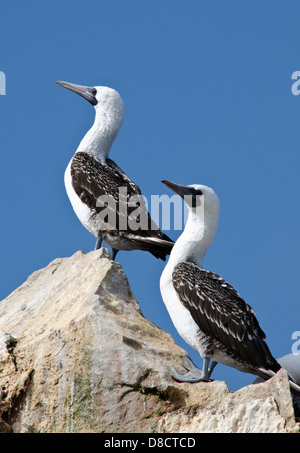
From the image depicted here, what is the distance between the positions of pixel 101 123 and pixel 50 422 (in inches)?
275

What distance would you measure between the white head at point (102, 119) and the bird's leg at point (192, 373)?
524cm

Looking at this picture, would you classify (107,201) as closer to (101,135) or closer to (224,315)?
(101,135)

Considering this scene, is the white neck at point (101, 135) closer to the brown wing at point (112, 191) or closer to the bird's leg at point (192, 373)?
the brown wing at point (112, 191)

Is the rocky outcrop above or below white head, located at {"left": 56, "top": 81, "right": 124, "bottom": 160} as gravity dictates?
below

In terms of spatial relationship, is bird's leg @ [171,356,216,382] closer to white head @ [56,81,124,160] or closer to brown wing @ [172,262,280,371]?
brown wing @ [172,262,280,371]

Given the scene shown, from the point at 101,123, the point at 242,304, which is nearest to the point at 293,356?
the point at 242,304

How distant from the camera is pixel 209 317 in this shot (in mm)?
12227

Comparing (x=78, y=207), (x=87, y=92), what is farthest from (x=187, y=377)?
(x=87, y=92)

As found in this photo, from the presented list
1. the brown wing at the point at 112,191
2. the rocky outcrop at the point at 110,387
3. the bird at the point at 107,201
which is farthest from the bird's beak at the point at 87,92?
the rocky outcrop at the point at 110,387

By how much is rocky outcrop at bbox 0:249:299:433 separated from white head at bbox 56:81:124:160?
4803mm

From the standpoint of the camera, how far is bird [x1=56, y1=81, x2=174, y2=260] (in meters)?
14.4

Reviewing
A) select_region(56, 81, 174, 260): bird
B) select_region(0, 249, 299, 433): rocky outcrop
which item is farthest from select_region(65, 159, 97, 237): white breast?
select_region(0, 249, 299, 433): rocky outcrop

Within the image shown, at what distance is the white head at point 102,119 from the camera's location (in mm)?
15922
